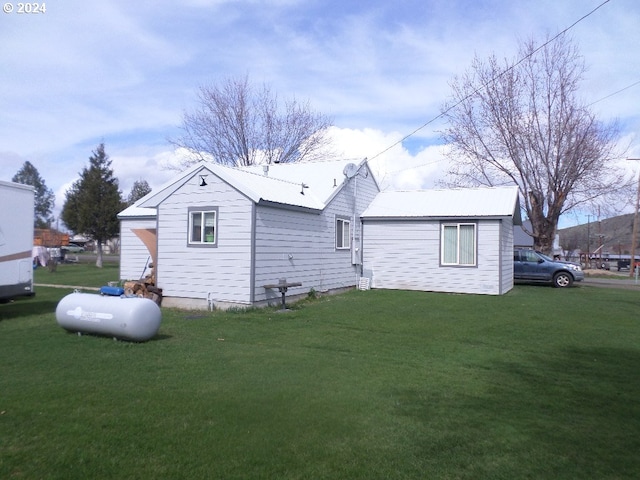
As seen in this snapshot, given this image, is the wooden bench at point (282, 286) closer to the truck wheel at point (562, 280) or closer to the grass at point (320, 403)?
the grass at point (320, 403)

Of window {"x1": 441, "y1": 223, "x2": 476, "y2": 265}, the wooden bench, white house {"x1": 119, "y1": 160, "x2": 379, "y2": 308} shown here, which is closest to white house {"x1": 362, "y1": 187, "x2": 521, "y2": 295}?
window {"x1": 441, "y1": 223, "x2": 476, "y2": 265}

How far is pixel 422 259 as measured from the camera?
19250 millimetres

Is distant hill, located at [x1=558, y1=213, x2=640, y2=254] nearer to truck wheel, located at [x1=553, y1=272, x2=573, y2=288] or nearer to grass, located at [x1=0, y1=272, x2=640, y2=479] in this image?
truck wheel, located at [x1=553, y1=272, x2=573, y2=288]

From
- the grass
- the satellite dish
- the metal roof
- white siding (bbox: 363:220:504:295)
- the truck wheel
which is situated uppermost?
the satellite dish

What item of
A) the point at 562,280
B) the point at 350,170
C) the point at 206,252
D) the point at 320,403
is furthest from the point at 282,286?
the point at 562,280

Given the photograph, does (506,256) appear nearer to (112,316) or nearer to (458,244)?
(458,244)

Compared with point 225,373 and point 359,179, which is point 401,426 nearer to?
point 225,373

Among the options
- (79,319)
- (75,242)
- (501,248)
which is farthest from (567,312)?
(75,242)

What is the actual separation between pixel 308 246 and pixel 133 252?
8.38m

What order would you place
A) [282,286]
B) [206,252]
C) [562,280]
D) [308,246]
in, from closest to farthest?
[282,286], [206,252], [308,246], [562,280]

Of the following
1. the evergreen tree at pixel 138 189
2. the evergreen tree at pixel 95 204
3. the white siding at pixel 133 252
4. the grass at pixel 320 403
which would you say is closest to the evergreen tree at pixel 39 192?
the evergreen tree at pixel 138 189

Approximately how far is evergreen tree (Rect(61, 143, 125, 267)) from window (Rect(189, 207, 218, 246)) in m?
23.7

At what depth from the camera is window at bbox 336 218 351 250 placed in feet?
60.1

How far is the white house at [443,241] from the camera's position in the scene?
1820 centimetres
